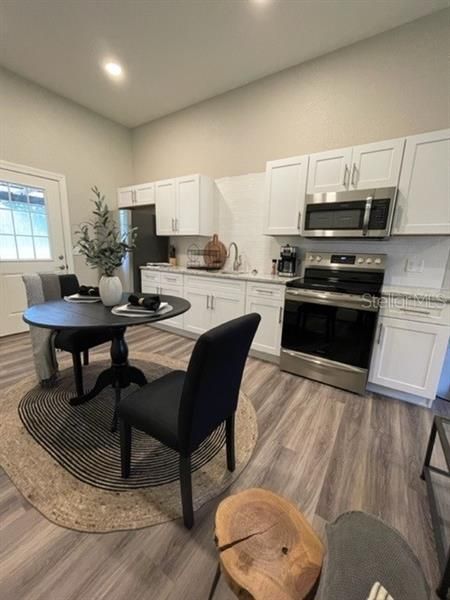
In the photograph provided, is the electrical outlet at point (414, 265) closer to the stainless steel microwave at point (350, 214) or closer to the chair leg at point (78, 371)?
the stainless steel microwave at point (350, 214)

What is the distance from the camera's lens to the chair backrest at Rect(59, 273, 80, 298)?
237 cm

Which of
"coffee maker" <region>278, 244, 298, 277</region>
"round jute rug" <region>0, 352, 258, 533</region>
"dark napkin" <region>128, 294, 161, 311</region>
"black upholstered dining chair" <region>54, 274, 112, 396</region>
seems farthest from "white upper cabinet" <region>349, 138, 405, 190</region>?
"black upholstered dining chair" <region>54, 274, 112, 396</region>

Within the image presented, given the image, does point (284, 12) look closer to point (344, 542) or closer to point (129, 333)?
point (344, 542)

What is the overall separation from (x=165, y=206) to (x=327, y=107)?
234cm

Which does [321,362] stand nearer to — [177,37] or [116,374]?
[116,374]

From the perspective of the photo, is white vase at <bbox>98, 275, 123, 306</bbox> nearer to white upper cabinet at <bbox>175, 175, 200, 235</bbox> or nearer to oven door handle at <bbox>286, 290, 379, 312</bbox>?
oven door handle at <bbox>286, 290, 379, 312</bbox>

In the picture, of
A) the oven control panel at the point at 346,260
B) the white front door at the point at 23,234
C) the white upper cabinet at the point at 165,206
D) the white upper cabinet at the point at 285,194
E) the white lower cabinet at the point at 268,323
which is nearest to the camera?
the oven control panel at the point at 346,260

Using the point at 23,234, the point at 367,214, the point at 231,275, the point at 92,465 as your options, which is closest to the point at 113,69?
the point at 23,234

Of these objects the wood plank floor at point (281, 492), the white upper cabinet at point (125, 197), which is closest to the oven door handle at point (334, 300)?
the wood plank floor at point (281, 492)

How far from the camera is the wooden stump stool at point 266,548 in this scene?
2.19ft

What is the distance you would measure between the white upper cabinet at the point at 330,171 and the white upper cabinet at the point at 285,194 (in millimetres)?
79

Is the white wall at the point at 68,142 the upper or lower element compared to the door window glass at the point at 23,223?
upper

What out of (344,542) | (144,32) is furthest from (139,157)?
(344,542)

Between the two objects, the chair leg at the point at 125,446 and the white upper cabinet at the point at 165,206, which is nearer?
the chair leg at the point at 125,446
